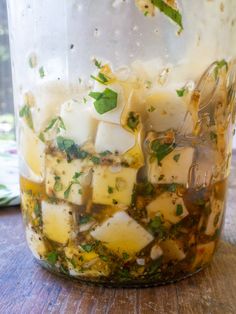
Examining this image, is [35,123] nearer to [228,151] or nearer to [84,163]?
[84,163]

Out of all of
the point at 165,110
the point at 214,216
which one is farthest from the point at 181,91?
the point at 214,216

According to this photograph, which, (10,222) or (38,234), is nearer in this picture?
(38,234)

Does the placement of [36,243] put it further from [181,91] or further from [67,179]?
[181,91]

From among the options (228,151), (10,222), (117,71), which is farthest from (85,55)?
(10,222)

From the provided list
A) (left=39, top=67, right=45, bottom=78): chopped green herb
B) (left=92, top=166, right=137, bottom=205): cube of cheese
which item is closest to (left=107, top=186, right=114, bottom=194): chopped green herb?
(left=92, top=166, right=137, bottom=205): cube of cheese

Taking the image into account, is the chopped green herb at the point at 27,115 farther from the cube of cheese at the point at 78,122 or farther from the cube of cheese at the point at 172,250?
the cube of cheese at the point at 172,250

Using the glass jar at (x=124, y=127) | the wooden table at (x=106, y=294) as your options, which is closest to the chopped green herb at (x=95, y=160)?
the glass jar at (x=124, y=127)
